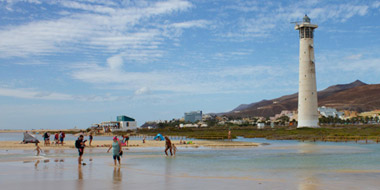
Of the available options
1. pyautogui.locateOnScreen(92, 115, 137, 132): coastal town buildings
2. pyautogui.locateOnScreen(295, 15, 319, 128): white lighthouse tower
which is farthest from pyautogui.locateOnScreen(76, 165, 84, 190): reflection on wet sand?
pyautogui.locateOnScreen(92, 115, 137, 132): coastal town buildings

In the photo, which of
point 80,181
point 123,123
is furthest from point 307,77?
point 123,123

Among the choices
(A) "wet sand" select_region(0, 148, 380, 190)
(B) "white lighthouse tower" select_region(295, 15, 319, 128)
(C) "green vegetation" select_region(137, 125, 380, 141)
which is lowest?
(A) "wet sand" select_region(0, 148, 380, 190)

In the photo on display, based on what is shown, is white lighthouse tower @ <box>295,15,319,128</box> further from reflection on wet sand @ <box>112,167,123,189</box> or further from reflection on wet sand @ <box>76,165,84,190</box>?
reflection on wet sand @ <box>76,165,84,190</box>

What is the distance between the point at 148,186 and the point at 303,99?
66972mm

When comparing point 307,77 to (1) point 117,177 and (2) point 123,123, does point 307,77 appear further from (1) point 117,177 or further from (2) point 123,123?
(2) point 123,123

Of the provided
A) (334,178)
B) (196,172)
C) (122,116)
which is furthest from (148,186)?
(122,116)

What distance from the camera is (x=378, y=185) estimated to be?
1380cm

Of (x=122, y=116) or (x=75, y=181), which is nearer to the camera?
(x=75, y=181)

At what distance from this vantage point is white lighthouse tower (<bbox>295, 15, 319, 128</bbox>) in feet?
246

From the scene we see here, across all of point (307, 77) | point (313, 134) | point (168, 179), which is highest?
point (307, 77)

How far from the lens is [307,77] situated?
74.8 m

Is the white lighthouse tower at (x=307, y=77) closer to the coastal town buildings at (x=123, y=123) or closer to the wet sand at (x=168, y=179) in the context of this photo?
the wet sand at (x=168, y=179)

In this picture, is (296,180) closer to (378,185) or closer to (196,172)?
(378,185)

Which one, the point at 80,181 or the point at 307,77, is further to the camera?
the point at 307,77
